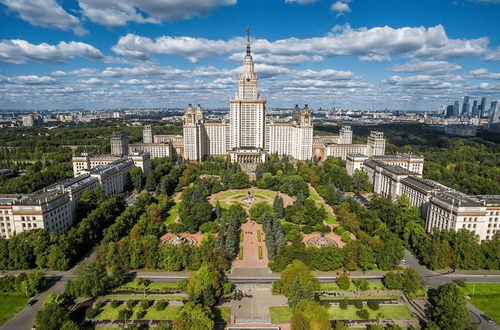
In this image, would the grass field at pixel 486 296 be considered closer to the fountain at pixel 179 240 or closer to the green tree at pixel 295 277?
the green tree at pixel 295 277

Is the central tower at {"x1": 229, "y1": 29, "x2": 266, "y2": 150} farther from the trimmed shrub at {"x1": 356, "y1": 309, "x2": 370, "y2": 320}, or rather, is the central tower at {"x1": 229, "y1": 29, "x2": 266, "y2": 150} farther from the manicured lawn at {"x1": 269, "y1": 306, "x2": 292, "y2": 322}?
the trimmed shrub at {"x1": 356, "y1": 309, "x2": 370, "y2": 320}

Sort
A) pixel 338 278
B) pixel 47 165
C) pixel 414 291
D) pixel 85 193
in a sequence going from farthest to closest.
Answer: pixel 47 165 < pixel 85 193 < pixel 338 278 < pixel 414 291

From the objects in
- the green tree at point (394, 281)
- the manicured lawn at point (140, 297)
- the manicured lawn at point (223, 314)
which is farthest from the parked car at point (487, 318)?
the manicured lawn at point (140, 297)

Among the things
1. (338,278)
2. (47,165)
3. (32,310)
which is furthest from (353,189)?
(47,165)

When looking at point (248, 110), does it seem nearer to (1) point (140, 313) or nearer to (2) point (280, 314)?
(2) point (280, 314)


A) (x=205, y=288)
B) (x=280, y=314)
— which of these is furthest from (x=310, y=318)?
(x=205, y=288)

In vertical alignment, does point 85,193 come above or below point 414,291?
above

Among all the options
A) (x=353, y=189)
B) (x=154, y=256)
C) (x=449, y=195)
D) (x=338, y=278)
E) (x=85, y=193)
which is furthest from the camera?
(x=353, y=189)

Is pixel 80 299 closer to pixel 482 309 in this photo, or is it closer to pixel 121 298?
pixel 121 298
